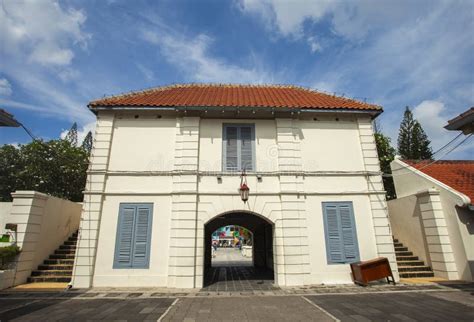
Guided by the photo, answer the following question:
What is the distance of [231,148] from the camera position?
10.1 meters

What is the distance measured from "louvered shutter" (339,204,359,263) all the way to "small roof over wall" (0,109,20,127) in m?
11.7

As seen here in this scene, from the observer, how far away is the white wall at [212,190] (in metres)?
8.72

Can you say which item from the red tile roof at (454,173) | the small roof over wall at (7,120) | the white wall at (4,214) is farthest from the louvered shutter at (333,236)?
the white wall at (4,214)

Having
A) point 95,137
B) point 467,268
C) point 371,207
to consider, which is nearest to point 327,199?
point 371,207

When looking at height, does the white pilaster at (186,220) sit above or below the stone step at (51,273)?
above

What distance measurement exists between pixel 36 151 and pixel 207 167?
25.8m

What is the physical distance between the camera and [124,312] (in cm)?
594

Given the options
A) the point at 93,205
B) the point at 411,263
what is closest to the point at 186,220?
the point at 93,205

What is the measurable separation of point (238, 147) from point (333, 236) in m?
5.23

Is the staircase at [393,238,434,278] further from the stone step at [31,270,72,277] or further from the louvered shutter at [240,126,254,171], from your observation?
the stone step at [31,270,72,277]

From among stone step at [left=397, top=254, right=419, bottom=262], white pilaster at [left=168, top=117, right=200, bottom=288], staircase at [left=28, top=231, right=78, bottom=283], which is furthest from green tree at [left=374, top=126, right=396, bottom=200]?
staircase at [left=28, top=231, right=78, bottom=283]

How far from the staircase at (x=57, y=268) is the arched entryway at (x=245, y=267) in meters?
5.61

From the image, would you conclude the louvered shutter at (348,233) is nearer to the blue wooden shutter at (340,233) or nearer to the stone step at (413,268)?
the blue wooden shutter at (340,233)

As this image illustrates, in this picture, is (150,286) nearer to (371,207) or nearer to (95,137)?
(95,137)
